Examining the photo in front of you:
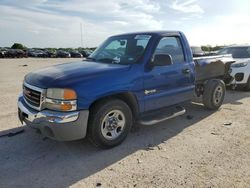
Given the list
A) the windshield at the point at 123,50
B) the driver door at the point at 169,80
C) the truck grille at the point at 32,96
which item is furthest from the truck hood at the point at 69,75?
the driver door at the point at 169,80

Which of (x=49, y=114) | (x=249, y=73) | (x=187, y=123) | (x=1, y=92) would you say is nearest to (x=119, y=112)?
(x=49, y=114)

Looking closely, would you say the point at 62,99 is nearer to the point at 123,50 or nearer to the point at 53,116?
the point at 53,116

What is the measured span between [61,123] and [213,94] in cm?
417

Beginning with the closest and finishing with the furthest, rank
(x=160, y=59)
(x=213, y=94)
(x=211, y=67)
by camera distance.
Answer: (x=160, y=59) < (x=213, y=94) < (x=211, y=67)

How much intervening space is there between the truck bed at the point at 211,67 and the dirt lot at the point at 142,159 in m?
1.40

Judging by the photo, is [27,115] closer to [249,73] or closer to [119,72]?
[119,72]

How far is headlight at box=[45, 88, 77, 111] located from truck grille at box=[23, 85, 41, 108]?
245mm

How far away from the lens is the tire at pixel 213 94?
20.7ft

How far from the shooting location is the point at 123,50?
16.0 feet

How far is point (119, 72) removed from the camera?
13.4 ft

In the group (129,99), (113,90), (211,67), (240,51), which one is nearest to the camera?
(113,90)

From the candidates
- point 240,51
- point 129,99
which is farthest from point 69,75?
point 240,51

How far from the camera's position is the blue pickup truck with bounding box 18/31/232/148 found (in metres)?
3.66

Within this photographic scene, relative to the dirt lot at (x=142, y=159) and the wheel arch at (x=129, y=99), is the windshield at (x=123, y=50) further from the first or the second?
the dirt lot at (x=142, y=159)
